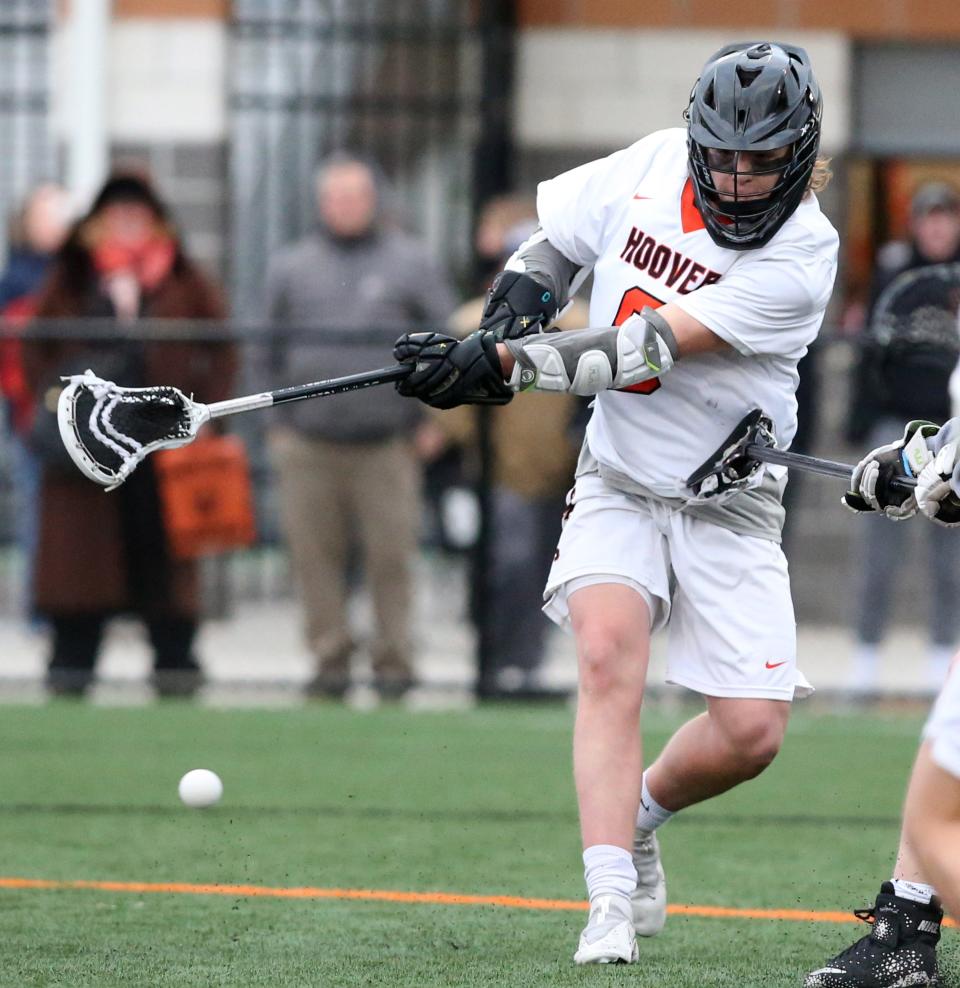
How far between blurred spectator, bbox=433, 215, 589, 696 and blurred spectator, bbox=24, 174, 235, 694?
1137mm

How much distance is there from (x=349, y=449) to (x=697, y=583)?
492 centimetres

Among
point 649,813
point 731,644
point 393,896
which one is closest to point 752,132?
point 731,644

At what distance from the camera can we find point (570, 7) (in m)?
13.7

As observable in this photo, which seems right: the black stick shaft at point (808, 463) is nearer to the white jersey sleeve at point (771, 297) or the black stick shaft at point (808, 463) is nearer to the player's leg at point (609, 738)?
the white jersey sleeve at point (771, 297)

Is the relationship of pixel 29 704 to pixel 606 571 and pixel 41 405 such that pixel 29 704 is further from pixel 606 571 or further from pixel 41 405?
pixel 606 571

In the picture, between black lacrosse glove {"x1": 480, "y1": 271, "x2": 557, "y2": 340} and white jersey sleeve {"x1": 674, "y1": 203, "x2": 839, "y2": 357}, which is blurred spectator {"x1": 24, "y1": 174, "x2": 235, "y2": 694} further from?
white jersey sleeve {"x1": 674, "y1": 203, "x2": 839, "y2": 357}

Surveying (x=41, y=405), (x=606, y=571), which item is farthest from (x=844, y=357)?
(x=606, y=571)

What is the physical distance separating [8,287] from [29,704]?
96.6 inches

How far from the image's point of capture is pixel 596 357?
508 centimetres

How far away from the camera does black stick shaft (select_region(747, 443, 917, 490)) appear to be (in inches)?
195

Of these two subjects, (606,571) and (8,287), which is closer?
(606,571)

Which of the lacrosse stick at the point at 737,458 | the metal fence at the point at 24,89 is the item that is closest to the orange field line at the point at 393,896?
the lacrosse stick at the point at 737,458

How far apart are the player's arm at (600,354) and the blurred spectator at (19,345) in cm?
518

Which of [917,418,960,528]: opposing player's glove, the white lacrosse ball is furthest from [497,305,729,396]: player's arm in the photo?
the white lacrosse ball
